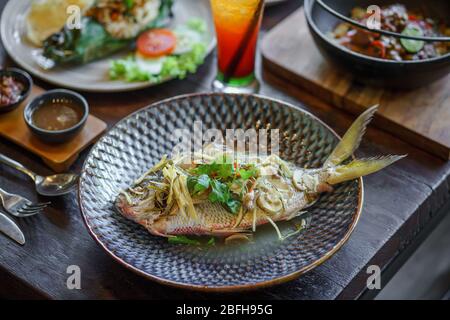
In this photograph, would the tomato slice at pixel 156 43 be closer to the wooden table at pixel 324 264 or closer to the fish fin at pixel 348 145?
the wooden table at pixel 324 264

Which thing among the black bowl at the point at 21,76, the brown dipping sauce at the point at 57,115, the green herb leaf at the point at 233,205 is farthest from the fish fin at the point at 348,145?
the black bowl at the point at 21,76

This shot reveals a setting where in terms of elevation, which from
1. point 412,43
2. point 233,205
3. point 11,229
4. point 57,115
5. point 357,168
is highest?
point 412,43

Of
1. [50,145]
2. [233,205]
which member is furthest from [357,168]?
[50,145]

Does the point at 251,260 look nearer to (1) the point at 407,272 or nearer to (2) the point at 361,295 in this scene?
(2) the point at 361,295

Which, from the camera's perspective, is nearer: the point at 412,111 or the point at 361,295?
the point at 361,295

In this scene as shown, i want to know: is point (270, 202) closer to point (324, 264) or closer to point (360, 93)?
point (324, 264)
